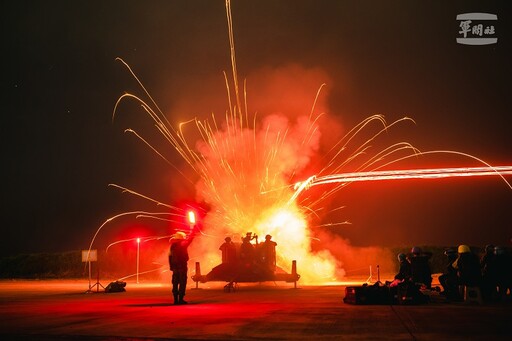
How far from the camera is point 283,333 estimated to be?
980 centimetres

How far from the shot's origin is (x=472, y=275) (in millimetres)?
15984

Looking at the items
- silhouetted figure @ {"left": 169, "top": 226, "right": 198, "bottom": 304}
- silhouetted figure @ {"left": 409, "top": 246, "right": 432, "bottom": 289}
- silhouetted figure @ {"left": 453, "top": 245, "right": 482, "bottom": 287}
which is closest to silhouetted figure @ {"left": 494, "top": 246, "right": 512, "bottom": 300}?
silhouetted figure @ {"left": 453, "top": 245, "right": 482, "bottom": 287}

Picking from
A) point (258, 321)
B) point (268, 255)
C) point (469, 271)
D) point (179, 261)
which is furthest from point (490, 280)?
point (268, 255)

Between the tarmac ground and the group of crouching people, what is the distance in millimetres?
865

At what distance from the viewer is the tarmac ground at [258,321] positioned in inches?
379

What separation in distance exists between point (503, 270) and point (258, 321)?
8.55m

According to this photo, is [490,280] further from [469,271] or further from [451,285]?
[469,271]

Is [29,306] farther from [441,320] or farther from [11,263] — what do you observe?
[11,263]

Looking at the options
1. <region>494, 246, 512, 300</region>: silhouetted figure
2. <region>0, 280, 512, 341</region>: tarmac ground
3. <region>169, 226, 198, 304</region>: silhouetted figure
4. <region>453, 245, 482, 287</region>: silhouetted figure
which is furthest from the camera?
<region>494, 246, 512, 300</region>: silhouetted figure

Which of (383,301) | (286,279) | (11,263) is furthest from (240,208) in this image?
(11,263)

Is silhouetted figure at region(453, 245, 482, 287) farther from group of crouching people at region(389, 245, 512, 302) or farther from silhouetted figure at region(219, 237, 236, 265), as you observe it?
silhouetted figure at region(219, 237, 236, 265)

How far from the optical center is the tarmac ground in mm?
9625

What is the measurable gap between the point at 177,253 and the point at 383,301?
5722 mm

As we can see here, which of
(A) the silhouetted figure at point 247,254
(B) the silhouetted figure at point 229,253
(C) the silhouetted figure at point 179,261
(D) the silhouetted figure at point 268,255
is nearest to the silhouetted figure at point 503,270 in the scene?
(C) the silhouetted figure at point 179,261
